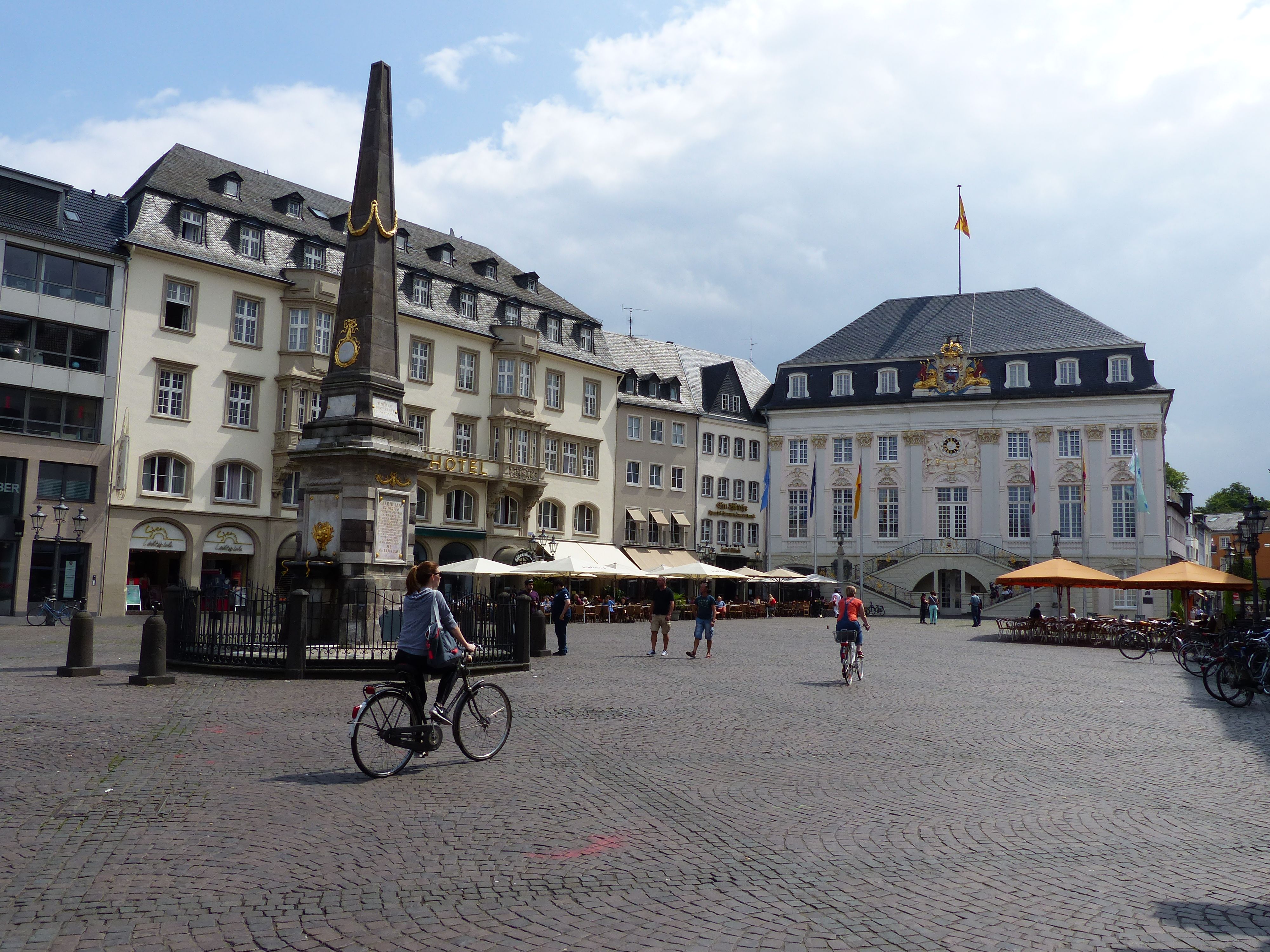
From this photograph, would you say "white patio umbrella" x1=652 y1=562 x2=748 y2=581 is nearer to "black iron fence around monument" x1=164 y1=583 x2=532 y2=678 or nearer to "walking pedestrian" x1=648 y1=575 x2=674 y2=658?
"walking pedestrian" x1=648 y1=575 x2=674 y2=658

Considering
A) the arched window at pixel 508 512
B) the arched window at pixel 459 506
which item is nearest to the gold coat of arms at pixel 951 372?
the arched window at pixel 508 512

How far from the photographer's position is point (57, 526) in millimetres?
33844

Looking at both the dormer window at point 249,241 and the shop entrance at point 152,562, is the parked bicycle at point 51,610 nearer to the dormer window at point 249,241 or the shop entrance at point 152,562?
the shop entrance at point 152,562

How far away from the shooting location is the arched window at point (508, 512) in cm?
4775

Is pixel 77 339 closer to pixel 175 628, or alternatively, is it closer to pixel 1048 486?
pixel 175 628

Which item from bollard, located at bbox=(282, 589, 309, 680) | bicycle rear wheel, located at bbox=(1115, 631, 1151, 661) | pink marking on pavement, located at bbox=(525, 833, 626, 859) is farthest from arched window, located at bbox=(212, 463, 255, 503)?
pink marking on pavement, located at bbox=(525, 833, 626, 859)

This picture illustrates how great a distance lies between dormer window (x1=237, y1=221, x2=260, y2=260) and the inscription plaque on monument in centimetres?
2531

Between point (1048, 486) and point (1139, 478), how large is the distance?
6499 millimetres

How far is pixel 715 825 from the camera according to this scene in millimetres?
7164

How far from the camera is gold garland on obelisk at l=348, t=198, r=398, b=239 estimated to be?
1939cm

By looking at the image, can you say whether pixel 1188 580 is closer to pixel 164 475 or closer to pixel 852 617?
pixel 852 617

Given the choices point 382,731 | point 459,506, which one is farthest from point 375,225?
point 459,506

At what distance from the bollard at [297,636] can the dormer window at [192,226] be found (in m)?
27.5

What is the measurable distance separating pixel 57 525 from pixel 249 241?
13266 millimetres
